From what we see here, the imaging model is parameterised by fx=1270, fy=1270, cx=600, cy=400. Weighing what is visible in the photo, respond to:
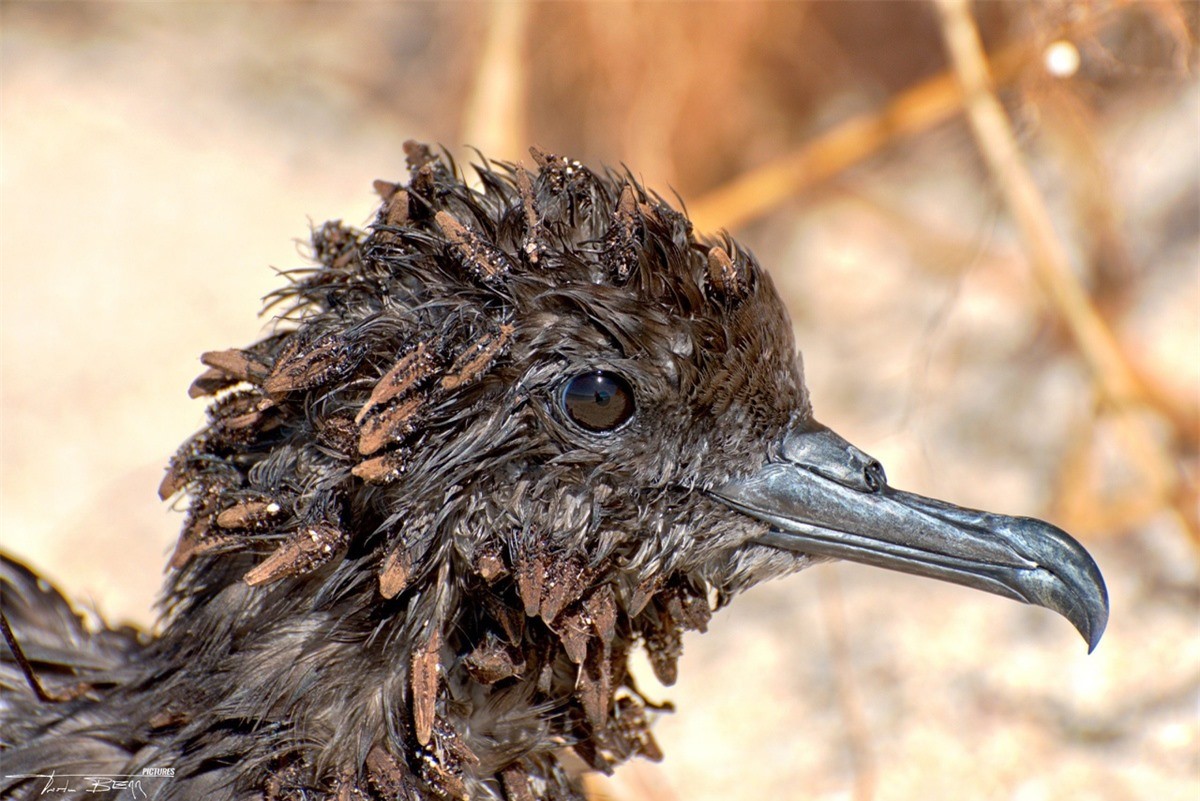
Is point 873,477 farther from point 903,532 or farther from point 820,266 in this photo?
point 820,266

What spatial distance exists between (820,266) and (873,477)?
4473mm

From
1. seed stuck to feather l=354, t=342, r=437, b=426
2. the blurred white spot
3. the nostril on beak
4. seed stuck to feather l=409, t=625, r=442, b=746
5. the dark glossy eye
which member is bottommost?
seed stuck to feather l=409, t=625, r=442, b=746

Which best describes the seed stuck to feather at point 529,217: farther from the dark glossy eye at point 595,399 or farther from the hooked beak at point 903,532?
the hooked beak at point 903,532

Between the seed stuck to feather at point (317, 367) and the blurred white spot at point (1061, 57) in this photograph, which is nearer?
the seed stuck to feather at point (317, 367)

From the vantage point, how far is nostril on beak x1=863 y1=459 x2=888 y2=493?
228cm

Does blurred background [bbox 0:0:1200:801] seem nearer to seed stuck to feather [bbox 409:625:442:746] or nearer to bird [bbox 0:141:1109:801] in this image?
bird [bbox 0:141:1109:801]

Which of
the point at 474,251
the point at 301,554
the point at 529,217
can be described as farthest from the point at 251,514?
the point at 529,217

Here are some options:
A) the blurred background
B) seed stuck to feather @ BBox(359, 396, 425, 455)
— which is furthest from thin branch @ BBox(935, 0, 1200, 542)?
seed stuck to feather @ BBox(359, 396, 425, 455)

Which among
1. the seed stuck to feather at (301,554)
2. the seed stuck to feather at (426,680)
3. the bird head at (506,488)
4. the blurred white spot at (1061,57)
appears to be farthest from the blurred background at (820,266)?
the seed stuck to feather at (301,554)

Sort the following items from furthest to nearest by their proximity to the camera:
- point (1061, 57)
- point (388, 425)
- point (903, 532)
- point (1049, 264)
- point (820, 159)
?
point (820, 159), point (1049, 264), point (1061, 57), point (903, 532), point (388, 425)

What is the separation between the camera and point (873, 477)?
229 centimetres

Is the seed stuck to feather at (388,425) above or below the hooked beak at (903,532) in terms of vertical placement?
below

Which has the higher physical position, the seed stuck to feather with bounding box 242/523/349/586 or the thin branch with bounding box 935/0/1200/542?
the thin branch with bounding box 935/0/1200/542

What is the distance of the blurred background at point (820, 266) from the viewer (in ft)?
15.2
